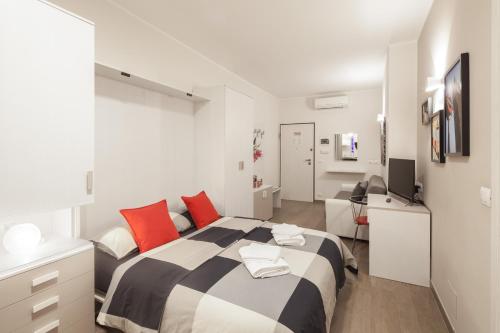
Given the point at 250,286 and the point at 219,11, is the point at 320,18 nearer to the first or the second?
the point at 219,11

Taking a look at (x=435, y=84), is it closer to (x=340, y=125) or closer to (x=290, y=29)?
(x=290, y=29)

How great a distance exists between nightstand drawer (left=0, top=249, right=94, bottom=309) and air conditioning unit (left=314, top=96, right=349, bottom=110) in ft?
18.8

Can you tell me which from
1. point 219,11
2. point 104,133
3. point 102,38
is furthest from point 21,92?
point 219,11

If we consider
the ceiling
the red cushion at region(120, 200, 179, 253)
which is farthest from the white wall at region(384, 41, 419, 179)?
the red cushion at region(120, 200, 179, 253)

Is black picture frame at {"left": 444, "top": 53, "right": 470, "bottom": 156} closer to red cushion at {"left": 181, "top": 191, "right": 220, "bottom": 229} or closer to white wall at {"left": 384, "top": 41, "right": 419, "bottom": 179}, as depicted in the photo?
white wall at {"left": 384, "top": 41, "right": 419, "bottom": 179}

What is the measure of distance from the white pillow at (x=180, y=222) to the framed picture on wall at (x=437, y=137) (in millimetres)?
2496

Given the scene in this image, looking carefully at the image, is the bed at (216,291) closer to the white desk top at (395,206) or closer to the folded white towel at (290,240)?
the folded white towel at (290,240)

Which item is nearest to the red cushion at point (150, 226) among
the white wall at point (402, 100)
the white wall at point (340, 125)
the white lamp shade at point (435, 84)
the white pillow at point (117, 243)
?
the white pillow at point (117, 243)

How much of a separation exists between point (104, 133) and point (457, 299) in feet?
10.5

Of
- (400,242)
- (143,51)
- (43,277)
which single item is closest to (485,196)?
(400,242)

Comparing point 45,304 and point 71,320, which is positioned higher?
point 45,304

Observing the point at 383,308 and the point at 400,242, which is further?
the point at 400,242

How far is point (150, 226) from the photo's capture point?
7.46 ft

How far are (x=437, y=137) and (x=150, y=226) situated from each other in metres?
2.66
